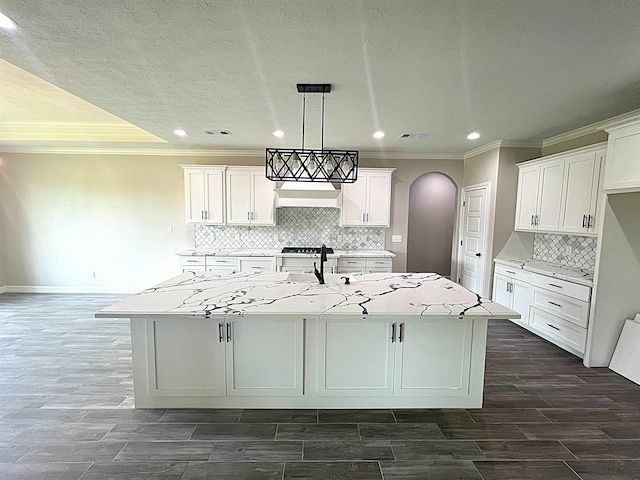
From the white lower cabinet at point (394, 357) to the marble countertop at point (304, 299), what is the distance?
0.20m

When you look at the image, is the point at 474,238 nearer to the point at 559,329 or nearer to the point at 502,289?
the point at 502,289

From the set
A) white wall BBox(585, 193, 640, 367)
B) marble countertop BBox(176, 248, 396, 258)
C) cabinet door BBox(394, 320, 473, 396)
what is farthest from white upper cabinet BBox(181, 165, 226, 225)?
white wall BBox(585, 193, 640, 367)

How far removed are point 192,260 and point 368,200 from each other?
122 inches

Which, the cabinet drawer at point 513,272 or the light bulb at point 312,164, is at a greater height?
the light bulb at point 312,164

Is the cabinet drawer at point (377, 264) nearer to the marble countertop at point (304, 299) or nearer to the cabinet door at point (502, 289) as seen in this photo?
the cabinet door at point (502, 289)

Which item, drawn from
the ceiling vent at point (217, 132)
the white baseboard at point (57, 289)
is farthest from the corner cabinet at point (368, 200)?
the white baseboard at point (57, 289)

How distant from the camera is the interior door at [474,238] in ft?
16.3

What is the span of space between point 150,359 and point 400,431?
191 cm

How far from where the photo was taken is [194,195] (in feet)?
17.3

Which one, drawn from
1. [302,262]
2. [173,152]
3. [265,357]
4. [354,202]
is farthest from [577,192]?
[173,152]

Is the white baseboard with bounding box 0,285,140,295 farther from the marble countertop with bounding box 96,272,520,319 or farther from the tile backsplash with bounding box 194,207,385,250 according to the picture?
the marble countertop with bounding box 96,272,520,319

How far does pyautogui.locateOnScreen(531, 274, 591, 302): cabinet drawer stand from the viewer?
3.23m

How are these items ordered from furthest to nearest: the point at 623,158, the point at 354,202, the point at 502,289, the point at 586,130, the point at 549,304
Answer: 1. the point at 354,202
2. the point at 502,289
3. the point at 586,130
4. the point at 549,304
5. the point at 623,158

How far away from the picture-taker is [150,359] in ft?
7.75
